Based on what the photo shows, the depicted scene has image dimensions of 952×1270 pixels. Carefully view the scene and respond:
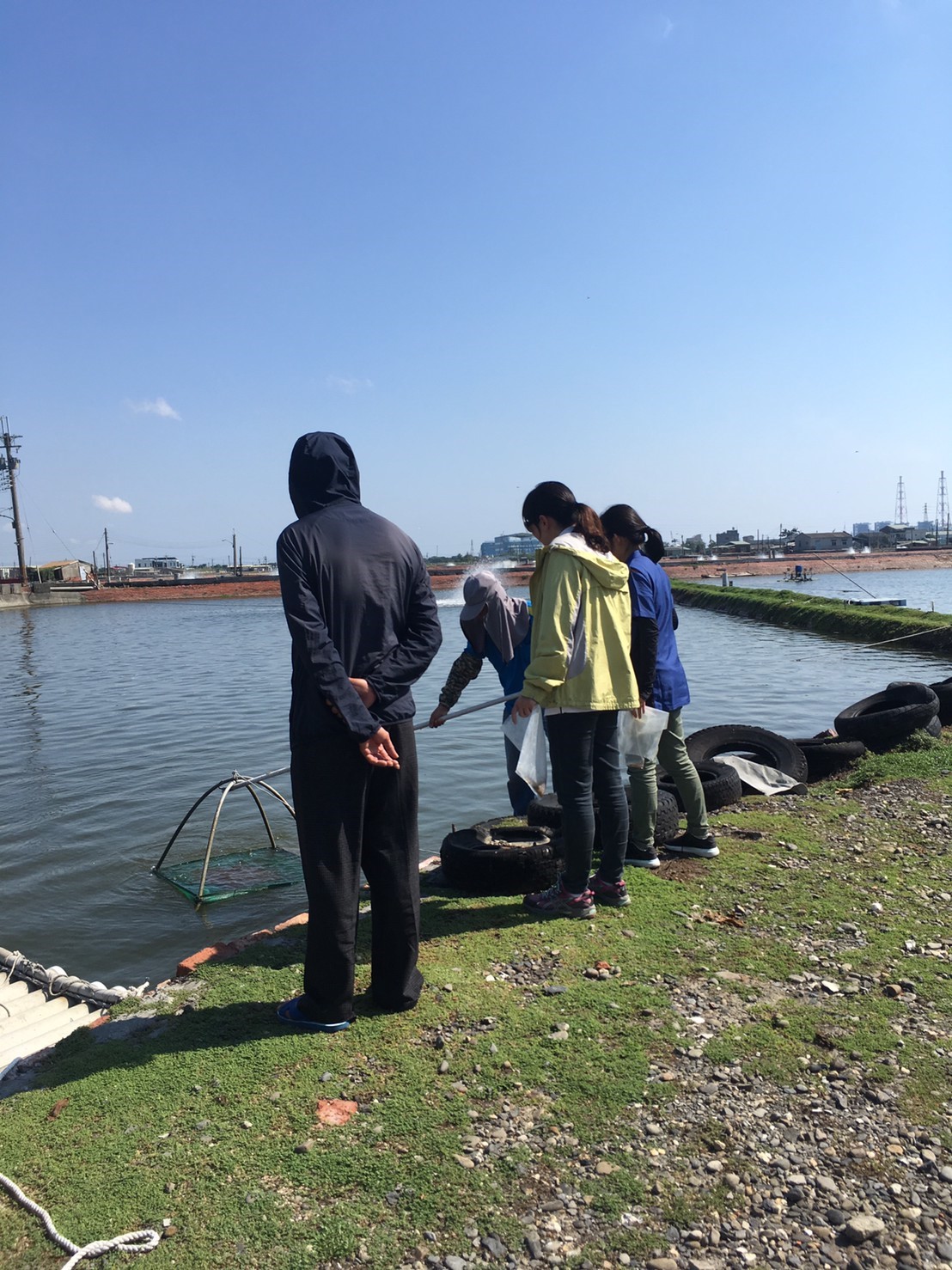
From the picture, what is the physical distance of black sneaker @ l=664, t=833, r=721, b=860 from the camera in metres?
5.37

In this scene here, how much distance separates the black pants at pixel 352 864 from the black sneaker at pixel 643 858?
1.99 m

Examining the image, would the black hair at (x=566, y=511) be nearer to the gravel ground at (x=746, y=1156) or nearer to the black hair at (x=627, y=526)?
the black hair at (x=627, y=526)

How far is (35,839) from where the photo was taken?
928cm

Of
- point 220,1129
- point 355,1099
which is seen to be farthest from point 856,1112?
point 220,1129

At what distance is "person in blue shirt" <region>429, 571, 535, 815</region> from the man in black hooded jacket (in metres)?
1.82

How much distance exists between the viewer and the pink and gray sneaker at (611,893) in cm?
452

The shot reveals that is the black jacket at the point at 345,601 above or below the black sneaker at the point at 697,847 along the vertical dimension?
above

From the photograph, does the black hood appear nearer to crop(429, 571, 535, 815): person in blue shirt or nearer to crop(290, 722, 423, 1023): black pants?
crop(290, 722, 423, 1023): black pants

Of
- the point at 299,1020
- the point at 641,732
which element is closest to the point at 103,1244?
the point at 299,1020

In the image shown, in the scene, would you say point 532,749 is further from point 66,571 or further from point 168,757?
point 66,571

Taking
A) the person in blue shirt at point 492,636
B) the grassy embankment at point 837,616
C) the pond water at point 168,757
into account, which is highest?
the person in blue shirt at point 492,636

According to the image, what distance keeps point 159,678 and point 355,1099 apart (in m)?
22.8

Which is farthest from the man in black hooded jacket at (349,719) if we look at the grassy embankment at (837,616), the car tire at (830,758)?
the grassy embankment at (837,616)

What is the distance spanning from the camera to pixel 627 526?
491 cm
